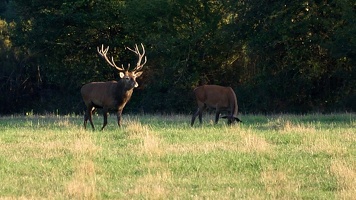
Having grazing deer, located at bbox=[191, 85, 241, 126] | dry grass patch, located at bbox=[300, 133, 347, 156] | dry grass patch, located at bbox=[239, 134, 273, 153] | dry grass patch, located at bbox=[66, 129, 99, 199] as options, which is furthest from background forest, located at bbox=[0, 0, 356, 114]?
dry grass patch, located at bbox=[66, 129, 99, 199]

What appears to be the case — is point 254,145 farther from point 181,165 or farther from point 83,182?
point 83,182

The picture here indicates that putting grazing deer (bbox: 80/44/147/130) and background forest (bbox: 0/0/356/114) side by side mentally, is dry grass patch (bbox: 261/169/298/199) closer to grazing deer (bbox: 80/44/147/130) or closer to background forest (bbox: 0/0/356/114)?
grazing deer (bbox: 80/44/147/130)

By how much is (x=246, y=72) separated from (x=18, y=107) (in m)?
11.7

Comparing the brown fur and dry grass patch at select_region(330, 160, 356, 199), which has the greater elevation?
dry grass patch at select_region(330, 160, 356, 199)

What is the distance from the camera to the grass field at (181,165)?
34.4 ft

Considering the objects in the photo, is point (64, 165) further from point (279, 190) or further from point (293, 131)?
point (293, 131)

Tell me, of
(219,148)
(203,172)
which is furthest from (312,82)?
(203,172)

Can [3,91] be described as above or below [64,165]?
below

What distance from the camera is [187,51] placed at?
116 ft

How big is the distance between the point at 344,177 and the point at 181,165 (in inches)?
101

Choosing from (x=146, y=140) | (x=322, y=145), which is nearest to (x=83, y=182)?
(x=146, y=140)

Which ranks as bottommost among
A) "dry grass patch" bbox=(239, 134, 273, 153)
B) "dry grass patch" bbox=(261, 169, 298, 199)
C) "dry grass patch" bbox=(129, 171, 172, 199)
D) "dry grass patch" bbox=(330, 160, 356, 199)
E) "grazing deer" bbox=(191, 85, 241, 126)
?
"grazing deer" bbox=(191, 85, 241, 126)

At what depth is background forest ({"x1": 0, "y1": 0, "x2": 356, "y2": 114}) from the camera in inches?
1225

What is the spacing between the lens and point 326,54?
104ft
